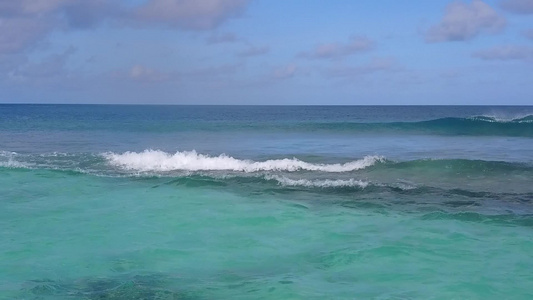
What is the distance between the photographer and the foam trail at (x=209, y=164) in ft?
66.8

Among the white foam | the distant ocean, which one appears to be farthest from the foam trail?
the white foam

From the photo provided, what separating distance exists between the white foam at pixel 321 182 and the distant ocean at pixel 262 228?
0.06 metres

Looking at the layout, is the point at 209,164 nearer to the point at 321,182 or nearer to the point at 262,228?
the point at 321,182

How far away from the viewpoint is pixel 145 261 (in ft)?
30.6

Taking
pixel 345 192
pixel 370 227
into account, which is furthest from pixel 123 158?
pixel 370 227

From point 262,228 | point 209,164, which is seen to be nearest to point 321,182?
point 262,228

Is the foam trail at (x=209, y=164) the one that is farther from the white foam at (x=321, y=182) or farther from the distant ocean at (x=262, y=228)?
the white foam at (x=321, y=182)

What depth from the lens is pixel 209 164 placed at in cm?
2166

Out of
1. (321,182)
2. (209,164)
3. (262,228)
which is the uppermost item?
(209,164)

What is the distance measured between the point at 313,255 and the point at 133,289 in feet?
11.1

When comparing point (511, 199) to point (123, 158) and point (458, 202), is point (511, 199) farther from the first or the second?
point (123, 158)

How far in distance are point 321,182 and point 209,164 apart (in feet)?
20.2

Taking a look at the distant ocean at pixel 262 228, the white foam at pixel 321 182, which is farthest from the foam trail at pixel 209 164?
the white foam at pixel 321 182

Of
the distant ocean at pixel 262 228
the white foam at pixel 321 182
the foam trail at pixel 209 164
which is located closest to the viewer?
the distant ocean at pixel 262 228
